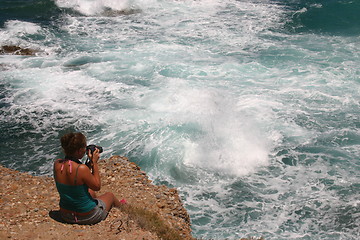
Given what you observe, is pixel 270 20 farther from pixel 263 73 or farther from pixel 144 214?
pixel 144 214

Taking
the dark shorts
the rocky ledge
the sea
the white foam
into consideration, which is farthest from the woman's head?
the white foam

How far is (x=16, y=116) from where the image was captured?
1468cm

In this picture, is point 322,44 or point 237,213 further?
point 322,44

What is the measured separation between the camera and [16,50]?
74.0 ft

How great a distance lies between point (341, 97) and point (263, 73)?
4494mm

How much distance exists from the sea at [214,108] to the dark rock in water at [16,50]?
52 centimetres

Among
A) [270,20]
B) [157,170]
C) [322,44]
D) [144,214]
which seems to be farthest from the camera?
[270,20]

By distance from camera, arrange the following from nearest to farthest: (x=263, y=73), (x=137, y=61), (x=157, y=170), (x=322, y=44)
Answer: (x=157, y=170) < (x=263, y=73) < (x=137, y=61) < (x=322, y=44)

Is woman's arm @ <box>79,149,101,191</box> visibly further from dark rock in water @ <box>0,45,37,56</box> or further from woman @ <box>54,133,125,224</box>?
dark rock in water @ <box>0,45,37,56</box>

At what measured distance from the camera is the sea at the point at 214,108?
10219 mm

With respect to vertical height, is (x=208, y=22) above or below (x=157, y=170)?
above

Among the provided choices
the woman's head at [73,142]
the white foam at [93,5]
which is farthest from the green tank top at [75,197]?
the white foam at [93,5]

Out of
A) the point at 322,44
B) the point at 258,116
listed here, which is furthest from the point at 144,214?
the point at 322,44

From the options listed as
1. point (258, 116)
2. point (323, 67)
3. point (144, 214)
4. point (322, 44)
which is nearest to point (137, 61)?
point (258, 116)
